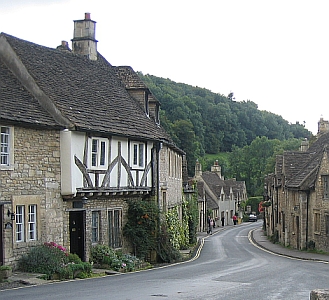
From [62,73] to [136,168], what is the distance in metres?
5.57

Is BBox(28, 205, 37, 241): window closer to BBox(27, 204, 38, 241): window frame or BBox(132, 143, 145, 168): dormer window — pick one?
BBox(27, 204, 38, 241): window frame

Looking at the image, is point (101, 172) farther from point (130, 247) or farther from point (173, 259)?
point (173, 259)

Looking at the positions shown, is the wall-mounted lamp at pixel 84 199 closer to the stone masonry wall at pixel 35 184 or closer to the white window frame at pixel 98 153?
the stone masonry wall at pixel 35 184

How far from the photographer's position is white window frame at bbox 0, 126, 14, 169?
66.6 ft

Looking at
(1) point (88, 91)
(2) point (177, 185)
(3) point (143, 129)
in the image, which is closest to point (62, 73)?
(1) point (88, 91)

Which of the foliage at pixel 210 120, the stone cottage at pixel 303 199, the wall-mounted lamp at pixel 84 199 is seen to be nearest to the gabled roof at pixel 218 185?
the foliage at pixel 210 120

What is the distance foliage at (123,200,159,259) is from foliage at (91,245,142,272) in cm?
214

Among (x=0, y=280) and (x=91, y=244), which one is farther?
(x=91, y=244)

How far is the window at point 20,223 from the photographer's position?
20.9 m

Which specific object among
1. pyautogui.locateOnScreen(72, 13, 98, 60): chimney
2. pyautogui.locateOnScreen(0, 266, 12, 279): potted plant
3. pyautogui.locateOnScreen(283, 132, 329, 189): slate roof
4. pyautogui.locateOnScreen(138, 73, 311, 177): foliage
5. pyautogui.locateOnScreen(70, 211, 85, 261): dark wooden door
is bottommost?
pyautogui.locateOnScreen(0, 266, 12, 279): potted plant

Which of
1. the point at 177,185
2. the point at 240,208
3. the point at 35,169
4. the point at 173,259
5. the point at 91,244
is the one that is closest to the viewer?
the point at 35,169

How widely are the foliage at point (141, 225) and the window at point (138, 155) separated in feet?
5.85

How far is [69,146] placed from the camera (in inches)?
897

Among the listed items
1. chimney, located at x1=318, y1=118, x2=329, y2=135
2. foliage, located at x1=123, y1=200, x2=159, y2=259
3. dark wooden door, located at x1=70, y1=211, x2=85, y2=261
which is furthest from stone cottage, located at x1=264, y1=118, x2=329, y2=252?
dark wooden door, located at x1=70, y1=211, x2=85, y2=261
